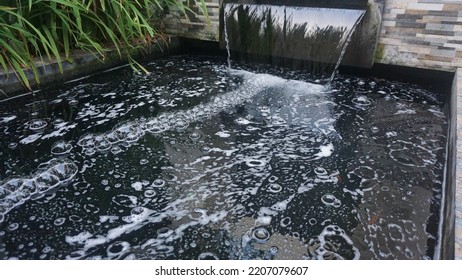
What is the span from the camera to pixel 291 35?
3.42m

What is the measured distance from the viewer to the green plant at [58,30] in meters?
2.45

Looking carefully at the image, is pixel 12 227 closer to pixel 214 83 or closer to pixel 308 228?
pixel 308 228

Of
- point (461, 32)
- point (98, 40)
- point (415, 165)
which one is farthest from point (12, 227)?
point (461, 32)

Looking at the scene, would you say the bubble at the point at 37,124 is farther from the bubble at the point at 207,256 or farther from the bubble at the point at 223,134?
the bubble at the point at 207,256

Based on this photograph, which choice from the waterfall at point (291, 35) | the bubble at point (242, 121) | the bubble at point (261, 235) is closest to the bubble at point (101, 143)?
the bubble at point (242, 121)

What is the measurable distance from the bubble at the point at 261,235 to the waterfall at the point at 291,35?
215cm

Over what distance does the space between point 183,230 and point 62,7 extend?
2.32 m

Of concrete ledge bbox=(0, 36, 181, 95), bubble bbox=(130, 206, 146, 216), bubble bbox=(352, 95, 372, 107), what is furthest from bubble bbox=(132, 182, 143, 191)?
bubble bbox=(352, 95, 372, 107)

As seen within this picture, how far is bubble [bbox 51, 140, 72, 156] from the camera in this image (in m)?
1.96

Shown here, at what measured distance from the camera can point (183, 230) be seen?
141 centimetres

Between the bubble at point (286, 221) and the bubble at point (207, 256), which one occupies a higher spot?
the bubble at point (207, 256)

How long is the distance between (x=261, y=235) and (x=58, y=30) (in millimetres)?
2730

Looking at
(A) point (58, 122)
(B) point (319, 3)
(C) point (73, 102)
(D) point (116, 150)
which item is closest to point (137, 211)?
(D) point (116, 150)
